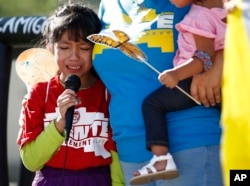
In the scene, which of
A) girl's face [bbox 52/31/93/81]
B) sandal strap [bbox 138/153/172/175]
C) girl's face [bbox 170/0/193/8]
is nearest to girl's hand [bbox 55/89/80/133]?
girl's face [bbox 52/31/93/81]

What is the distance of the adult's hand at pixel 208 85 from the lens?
3238 millimetres

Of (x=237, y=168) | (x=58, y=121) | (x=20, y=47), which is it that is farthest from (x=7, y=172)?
(x=237, y=168)

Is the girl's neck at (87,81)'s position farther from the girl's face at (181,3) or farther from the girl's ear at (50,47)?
the girl's face at (181,3)

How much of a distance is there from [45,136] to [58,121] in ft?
0.26

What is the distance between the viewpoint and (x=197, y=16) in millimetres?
3279

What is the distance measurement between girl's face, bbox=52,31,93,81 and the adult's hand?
566 millimetres

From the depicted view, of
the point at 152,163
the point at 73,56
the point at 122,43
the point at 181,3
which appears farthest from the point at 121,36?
the point at 152,163

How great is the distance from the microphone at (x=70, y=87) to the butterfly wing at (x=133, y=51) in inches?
10.9

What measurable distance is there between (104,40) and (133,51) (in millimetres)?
137

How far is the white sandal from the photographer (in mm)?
3229

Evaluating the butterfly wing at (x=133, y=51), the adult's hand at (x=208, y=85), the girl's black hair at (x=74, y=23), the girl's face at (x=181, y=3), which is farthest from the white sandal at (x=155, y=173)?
the girl's black hair at (x=74, y=23)

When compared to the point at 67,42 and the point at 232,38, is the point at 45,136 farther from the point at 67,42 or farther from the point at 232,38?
the point at 232,38

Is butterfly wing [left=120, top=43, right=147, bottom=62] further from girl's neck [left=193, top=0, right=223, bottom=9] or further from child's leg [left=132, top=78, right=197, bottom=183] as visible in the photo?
girl's neck [left=193, top=0, right=223, bottom=9]

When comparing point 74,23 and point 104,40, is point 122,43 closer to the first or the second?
point 104,40
